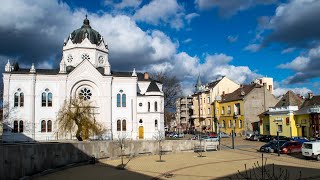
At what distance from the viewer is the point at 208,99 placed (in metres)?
85.2

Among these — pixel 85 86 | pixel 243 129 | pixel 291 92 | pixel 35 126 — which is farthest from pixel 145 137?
pixel 291 92

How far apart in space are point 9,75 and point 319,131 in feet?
160

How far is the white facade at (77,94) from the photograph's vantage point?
53.6 meters

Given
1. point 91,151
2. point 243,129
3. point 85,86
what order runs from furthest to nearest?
1. point 243,129
2. point 85,86
3. point 91,151

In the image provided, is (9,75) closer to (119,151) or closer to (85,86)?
(85,86)

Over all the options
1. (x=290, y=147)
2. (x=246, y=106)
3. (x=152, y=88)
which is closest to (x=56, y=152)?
(x=290, y=147)

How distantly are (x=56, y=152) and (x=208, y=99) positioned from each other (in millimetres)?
61847

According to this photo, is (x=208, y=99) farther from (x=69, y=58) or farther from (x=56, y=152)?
(x=56, y=152)

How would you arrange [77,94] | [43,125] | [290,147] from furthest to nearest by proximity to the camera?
[77,94] → [43,125] → [290,147]

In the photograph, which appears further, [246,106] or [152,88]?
[246,106]

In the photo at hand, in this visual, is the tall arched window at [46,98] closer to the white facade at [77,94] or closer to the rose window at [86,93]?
the white facade at [77,94]

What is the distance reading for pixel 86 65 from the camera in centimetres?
5684

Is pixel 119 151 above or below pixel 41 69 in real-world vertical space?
below

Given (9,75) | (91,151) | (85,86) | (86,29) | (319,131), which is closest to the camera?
(91,151)
